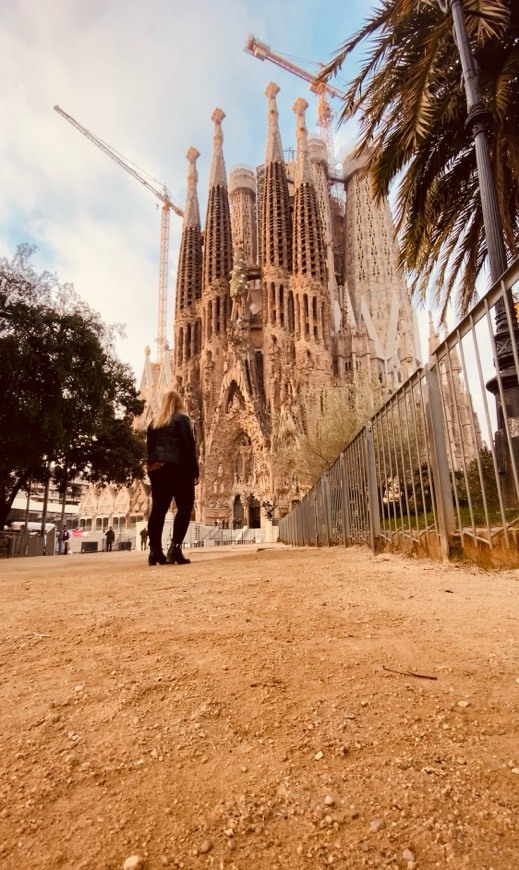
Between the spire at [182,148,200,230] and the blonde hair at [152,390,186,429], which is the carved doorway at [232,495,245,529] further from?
the blonde hair at [152,390,186,429]

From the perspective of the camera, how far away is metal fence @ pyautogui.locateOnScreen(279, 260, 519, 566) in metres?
2.81

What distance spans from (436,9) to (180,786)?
9.86m

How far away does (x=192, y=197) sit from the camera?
4519 centimetres

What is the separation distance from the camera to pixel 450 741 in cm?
113

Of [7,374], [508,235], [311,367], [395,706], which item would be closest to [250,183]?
[311,367]

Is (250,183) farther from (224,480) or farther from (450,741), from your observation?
(450,741)

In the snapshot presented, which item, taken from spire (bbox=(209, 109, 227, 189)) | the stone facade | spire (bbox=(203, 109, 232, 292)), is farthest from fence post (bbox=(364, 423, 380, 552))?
spire (bbox=(209, 109, 227, 189))

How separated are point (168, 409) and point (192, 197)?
45.6 metres

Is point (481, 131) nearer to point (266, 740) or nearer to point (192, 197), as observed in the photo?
point (266, 740)

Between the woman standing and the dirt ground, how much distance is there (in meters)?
2.84

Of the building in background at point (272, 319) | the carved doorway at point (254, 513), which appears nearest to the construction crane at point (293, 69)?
the building in background at point (272, 319)

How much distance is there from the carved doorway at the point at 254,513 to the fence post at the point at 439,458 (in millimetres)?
32657

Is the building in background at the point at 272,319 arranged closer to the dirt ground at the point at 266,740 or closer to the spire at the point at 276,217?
the spire at the point at 276,217

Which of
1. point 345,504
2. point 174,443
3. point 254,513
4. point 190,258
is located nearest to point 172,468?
point 174,443
